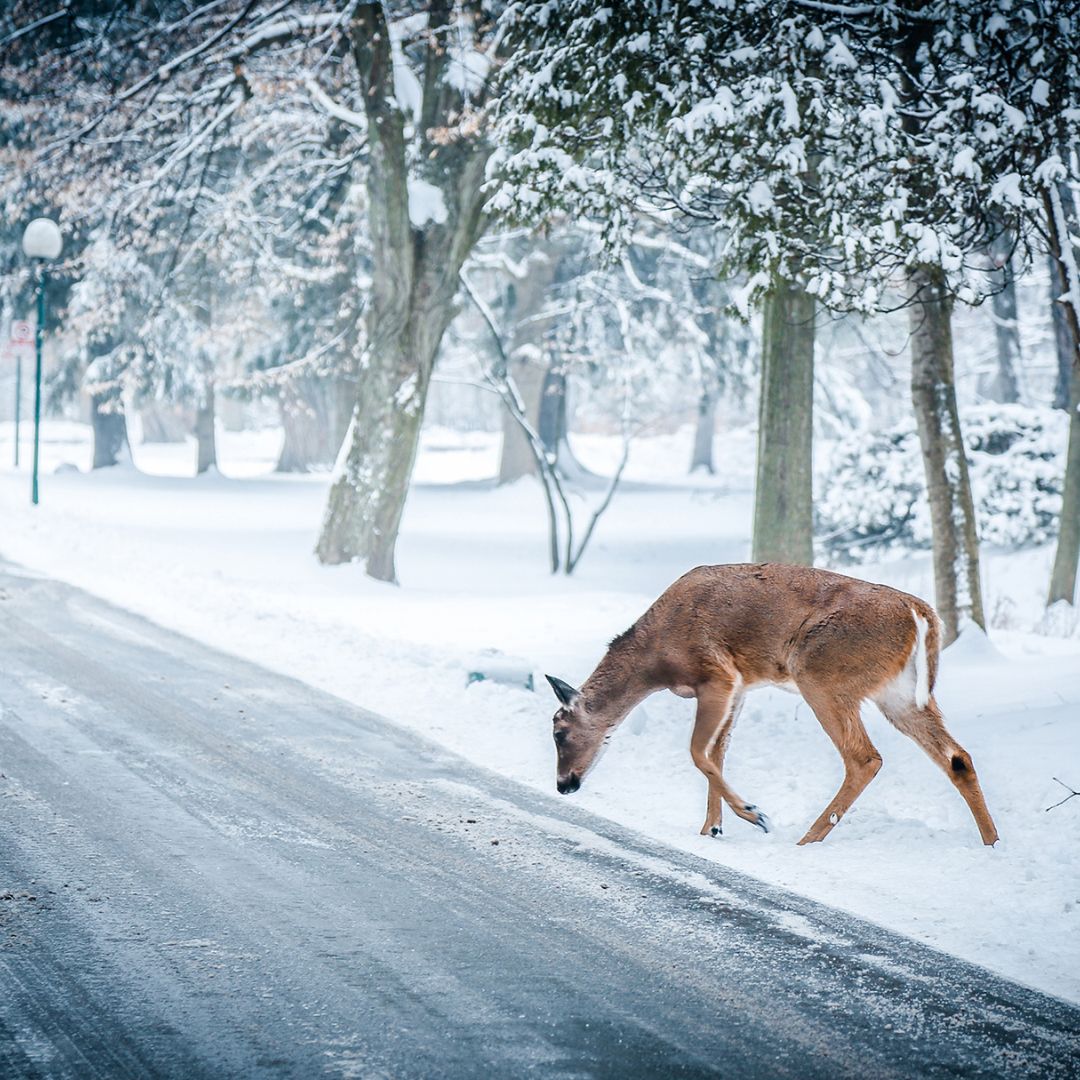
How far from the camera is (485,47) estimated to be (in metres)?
16.3

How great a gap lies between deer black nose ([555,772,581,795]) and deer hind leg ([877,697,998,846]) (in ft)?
5.23

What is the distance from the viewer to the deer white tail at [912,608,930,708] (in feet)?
21.4

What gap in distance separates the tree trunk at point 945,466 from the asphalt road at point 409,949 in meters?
5.68

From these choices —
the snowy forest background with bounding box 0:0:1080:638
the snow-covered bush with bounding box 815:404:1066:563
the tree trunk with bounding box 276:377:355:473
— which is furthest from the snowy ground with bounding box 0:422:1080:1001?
the tree trunk with bounding box 276:377:355:473

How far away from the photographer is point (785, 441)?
13070 mm

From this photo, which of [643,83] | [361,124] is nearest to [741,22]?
[643,83]

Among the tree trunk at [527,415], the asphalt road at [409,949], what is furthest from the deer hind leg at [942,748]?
the tree trunk at [527,415]

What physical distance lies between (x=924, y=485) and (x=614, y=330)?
460 inches

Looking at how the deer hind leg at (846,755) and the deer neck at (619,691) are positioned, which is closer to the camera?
the deer hind leg at (846,755)

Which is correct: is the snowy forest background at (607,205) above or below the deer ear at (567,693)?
above

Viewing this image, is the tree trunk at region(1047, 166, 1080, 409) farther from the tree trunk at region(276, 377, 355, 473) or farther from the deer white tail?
the tree trunk at region(276, 377, 355, 473)

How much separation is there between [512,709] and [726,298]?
70.5 ft

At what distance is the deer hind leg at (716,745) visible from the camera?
6652 mm

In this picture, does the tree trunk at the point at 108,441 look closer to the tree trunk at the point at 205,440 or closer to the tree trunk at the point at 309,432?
the tree trunk at the point at 205,440
